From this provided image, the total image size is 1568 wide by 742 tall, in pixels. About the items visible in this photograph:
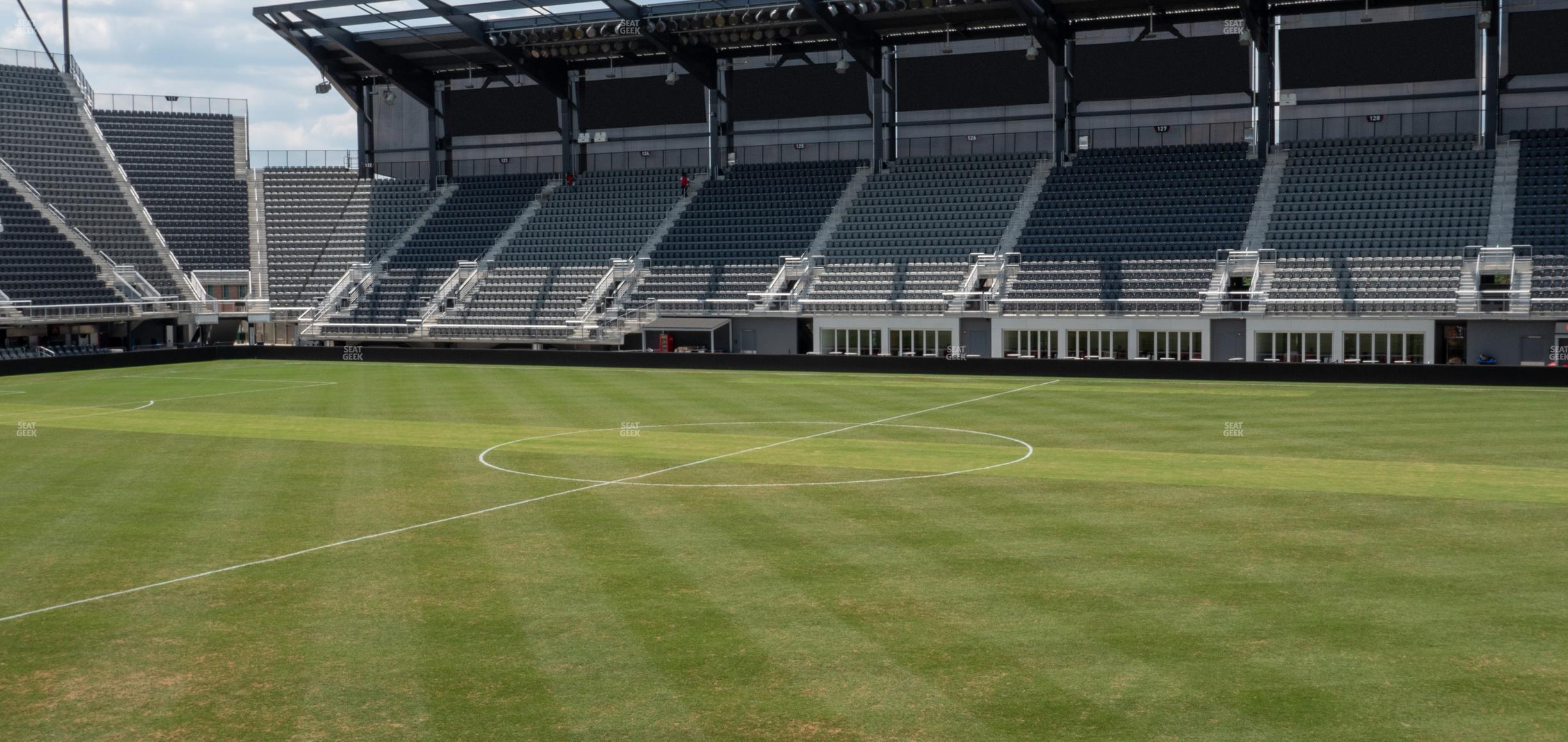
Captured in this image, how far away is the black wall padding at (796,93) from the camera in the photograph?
201 ft

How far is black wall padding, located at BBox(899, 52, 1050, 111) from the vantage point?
58.4m

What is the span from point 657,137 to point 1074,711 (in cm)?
6010

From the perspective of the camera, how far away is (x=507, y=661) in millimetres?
11258

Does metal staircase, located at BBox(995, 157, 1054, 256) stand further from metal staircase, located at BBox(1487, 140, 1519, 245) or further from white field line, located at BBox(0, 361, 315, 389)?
white field line, located at BBox(0, 361, 315, 389)

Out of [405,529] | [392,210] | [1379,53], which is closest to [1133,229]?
[1379,53]

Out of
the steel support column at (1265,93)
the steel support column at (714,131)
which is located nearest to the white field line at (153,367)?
the steel support column at (714,131)

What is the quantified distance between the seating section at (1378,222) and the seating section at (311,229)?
44.7 m

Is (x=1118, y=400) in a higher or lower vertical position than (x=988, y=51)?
lower

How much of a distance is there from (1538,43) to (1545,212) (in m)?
8.06

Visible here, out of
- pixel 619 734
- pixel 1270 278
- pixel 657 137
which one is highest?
pixel 657 137

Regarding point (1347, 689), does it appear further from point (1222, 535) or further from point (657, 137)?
point (657, 137)

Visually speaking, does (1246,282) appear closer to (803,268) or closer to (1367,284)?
(1367,284)

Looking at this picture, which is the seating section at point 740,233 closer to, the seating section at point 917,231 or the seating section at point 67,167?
the seating section at point 917,231

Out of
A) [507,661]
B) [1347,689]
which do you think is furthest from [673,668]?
[1347,689]
